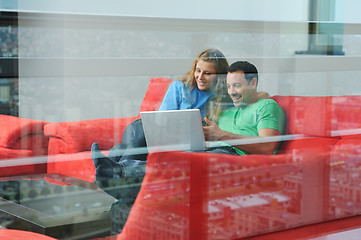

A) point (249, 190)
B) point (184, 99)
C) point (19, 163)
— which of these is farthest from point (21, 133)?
point (249, 190)

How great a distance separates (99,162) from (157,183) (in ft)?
1.68

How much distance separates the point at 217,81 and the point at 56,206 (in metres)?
0.95

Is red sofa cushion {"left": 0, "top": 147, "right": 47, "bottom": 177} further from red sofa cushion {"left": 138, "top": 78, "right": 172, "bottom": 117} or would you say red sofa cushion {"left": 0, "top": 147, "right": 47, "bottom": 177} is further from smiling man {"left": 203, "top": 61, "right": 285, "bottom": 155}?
smiling man {"left": 203, "top": 61, "right": 285, "bottom": 155}

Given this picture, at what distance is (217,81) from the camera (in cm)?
192

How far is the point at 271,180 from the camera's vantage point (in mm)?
985

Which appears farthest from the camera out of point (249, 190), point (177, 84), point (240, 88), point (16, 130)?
point (177, 84)

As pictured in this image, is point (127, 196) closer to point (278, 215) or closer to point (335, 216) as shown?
point (278, 215)

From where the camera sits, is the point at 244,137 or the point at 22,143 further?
the point at 22,143

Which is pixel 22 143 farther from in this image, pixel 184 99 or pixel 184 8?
pixel 184 8

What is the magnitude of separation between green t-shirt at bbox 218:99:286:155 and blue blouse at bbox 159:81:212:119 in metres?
0.14

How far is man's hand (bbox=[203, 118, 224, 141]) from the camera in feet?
4.85

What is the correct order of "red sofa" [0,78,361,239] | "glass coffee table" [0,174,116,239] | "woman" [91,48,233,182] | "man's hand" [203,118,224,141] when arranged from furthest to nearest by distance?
"woman" [91,48,233,182]
"man's hand" [203,118,224,141]
"glass coffee table" [0,174,116,239]
"red sofa" [0,78,361,239]

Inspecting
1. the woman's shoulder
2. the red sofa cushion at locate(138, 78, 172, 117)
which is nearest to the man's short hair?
the woman's shoulder

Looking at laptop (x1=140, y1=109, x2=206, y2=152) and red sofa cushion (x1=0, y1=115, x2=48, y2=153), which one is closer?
laptop (x1=140, y1=109, x2=206, y2=152)
